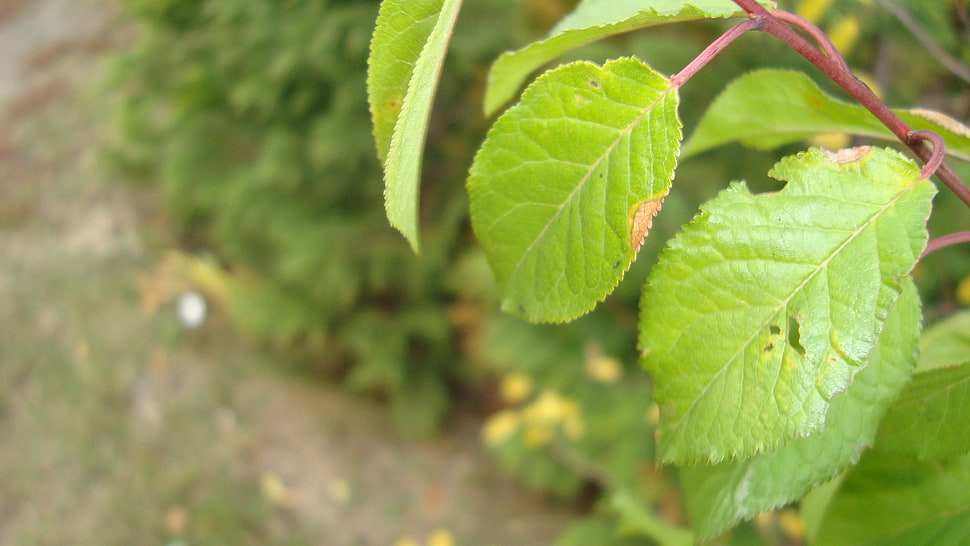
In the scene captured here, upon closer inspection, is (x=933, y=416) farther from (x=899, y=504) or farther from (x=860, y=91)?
(x=860, y=91)

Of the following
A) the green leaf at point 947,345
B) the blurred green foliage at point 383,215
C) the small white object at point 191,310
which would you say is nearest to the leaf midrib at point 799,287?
the green leaf at point 947,345

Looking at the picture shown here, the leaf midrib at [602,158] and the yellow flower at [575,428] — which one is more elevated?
the leaf midrib at [602,158]

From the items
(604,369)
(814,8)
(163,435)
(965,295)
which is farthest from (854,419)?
(163,435)

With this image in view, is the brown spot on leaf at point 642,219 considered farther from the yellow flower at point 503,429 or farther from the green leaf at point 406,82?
the yellow flower at point 503,429

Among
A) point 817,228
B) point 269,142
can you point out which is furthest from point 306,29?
point 817,228

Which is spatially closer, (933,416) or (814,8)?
(933,416)

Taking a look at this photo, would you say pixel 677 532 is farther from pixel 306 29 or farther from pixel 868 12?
pixel 306 29
